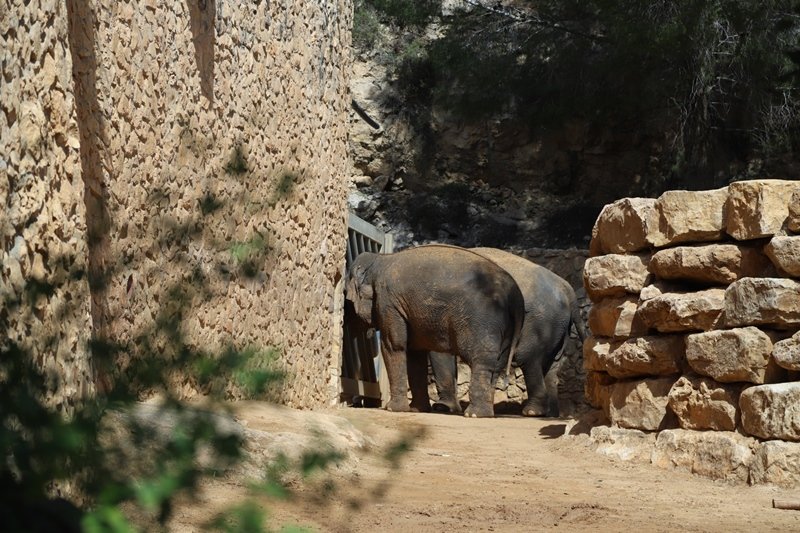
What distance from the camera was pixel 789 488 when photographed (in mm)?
6148

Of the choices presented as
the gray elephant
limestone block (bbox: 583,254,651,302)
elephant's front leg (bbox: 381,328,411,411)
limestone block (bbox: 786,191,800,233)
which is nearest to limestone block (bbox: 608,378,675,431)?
limestone block (bbox: 583,254,651,302)

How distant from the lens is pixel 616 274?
25.5 feet

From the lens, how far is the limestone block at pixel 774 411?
6.23m

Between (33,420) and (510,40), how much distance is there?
18001mm

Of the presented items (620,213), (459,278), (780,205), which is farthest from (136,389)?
(459,278)

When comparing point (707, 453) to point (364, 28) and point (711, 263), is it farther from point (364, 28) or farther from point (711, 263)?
point (364, 28)

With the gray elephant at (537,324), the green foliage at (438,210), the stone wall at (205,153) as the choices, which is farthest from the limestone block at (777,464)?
the green foliage at (438,210)

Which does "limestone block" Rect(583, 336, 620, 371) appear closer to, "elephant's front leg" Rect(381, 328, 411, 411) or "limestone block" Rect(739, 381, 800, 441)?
"limestone block" Rect(739, 381, 800, 441)

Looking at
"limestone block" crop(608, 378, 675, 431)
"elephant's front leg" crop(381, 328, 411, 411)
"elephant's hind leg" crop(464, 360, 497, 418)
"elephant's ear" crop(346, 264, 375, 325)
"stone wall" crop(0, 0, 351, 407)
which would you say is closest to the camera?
"stone wall" crop(0, 0, 351, 407)

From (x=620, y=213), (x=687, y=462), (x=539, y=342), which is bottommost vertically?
(x=539, y=342)

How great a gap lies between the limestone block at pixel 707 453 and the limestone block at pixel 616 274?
3.59 feet

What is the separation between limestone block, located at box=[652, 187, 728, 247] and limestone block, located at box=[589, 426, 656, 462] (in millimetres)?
1244

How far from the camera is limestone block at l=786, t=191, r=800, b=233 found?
6589 mm

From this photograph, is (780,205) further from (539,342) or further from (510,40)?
(510,40)
